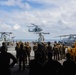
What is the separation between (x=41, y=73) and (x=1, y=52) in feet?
4.48

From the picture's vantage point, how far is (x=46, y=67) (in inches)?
317

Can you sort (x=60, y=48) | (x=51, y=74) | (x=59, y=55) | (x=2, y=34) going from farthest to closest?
(x=2, y=34) < (x=59, y=55) < (x=60, y=48) < (x=51, y=74)

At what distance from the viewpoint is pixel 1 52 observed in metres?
8.81

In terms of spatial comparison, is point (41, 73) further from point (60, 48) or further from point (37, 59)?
point (60, 48)

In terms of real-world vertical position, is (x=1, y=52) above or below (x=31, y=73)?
above

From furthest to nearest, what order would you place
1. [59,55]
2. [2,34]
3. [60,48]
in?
[2,34]
[59,55]
[60,48]

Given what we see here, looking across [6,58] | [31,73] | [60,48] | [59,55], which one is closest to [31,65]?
[31,73]

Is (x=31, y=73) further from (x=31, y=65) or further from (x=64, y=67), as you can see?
(x=64, y=67)

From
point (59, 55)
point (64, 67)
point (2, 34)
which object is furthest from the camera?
point (2, 34)

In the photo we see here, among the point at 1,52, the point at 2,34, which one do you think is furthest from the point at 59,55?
the point at 2,34

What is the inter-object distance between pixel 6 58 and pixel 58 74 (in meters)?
1.60

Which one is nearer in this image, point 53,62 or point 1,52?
point 53,62

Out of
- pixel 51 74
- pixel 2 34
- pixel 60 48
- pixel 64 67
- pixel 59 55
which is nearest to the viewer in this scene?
pixel 51 74

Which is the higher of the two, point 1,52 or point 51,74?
point 1,52
